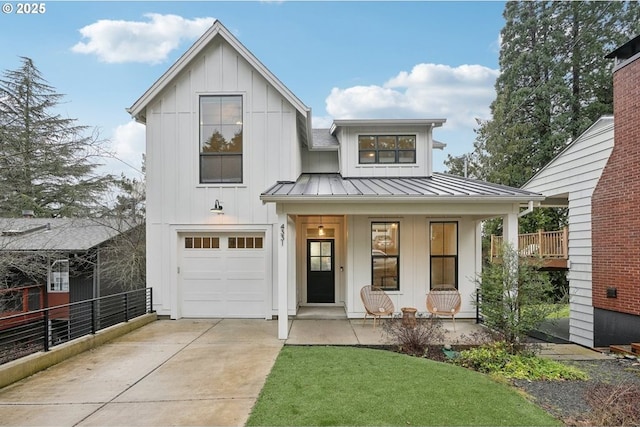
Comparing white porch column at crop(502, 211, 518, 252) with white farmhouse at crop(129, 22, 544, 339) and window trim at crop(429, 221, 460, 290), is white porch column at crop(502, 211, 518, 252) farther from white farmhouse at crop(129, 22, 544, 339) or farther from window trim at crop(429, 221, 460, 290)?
window trim at crop(429, 221, 460, 290)

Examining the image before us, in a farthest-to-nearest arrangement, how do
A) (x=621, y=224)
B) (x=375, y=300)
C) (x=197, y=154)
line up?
(x=197, y=154), (x=375, y=300), (x=621, y=224)

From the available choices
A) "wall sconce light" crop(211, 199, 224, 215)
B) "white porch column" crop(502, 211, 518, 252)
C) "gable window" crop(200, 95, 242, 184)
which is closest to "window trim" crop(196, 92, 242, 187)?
"gable window" crop(200, 95, 242, 184)

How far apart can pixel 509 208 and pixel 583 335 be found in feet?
12.8

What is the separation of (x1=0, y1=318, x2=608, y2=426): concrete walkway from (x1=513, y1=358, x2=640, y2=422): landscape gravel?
23.6 inches

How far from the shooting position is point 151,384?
5043 millimetres

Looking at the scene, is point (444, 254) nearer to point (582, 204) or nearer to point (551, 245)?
point (582, 204)

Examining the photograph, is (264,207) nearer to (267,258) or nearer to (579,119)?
Result: (267,258)

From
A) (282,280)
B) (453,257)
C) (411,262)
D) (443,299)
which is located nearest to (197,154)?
(282,280)

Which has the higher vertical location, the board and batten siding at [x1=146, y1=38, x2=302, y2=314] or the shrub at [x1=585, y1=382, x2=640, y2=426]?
the board and batten siding at [x1=146, y1=38, x2=302, y2=314]

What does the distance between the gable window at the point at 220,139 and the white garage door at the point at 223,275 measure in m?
1.64

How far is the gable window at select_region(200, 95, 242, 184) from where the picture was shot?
963cm

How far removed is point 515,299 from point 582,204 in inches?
179

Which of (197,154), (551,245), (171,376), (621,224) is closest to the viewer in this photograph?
(171,376)

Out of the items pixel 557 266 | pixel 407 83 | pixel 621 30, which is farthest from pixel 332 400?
pixel 621 30
